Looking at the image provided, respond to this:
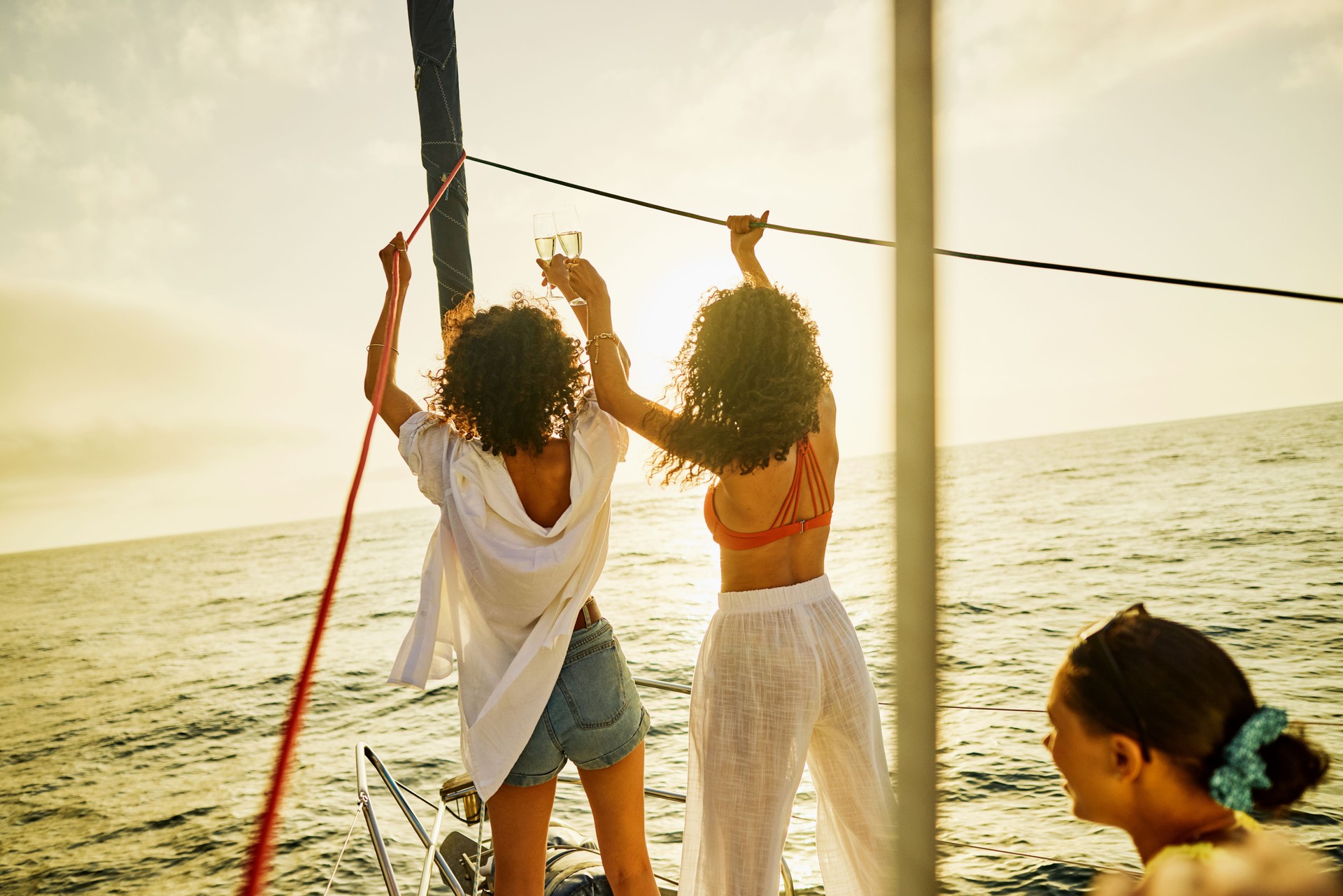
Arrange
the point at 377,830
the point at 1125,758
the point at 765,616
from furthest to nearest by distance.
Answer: the point at 377,830 → the point at 765,616 → the point at 1125,758


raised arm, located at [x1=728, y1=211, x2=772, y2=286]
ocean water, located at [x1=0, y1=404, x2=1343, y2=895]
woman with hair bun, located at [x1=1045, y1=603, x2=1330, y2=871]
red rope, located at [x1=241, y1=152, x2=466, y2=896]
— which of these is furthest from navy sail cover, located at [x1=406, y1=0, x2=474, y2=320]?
woman with hair bun, located at [x1=1045, y1=603, x2=1330, y2=871]

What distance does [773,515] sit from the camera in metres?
1.91

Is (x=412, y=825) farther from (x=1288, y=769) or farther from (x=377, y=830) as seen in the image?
(x=1288, y=769)

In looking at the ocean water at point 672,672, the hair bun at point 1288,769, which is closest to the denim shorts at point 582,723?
the ocean water at point 672,672

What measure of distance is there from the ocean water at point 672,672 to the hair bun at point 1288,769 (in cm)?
60

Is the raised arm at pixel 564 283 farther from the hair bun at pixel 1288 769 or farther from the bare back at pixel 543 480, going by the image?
the hair bun at pixel 1288 769

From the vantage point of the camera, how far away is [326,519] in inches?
4446

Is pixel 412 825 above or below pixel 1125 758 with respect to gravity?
below

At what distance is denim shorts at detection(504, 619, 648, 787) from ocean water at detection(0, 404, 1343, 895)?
3.28 feet

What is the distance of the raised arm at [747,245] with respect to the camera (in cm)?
225

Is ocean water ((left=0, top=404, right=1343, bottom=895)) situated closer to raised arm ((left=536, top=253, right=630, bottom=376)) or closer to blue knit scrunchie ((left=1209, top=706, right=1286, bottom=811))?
blue knit scrunchie ((left=1209, top=706, right=1286, bottom=811))

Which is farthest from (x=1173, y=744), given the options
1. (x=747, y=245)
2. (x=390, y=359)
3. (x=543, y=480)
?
(x=390, y=359)

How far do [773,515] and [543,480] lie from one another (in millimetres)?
583

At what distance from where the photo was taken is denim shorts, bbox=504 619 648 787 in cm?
Result: 204
